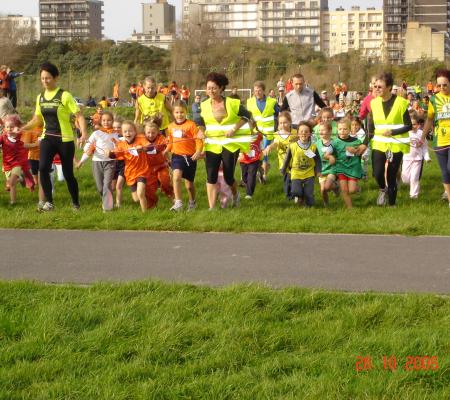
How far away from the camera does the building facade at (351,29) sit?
16175 cm

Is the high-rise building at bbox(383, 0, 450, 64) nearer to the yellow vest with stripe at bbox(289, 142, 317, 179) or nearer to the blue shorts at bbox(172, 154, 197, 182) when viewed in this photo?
the yellow vest with stripe at bbox(289, 142, 317, 179)

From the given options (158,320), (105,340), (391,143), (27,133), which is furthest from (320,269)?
(27,133)

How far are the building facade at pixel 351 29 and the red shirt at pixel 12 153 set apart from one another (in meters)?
151

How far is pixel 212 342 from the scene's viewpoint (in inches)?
231

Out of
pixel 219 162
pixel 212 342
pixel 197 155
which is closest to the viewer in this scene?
pixel 212 342

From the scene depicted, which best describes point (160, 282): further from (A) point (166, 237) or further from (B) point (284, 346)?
(A) point (166, 237)

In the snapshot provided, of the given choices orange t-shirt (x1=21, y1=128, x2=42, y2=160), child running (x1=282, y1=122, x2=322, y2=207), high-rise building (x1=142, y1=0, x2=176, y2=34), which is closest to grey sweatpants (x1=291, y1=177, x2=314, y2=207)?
child running (x1=282, y1=122, x2=322, y2=207)

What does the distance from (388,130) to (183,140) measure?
2874mm

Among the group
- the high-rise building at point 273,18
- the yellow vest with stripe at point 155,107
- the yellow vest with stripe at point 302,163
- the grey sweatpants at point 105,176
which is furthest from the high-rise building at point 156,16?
the yellow vest with stripe at point 302,163

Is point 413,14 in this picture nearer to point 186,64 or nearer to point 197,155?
point 186,64

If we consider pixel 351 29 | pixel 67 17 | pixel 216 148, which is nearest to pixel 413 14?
pixel 351 29

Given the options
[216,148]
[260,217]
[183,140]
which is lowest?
[260,217]

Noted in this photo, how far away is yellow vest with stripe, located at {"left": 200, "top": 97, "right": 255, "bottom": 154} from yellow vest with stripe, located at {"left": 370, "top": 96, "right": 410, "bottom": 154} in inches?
72.3

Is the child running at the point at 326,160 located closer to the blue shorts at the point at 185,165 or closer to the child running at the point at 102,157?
the blue shorts at the point at 185,165
